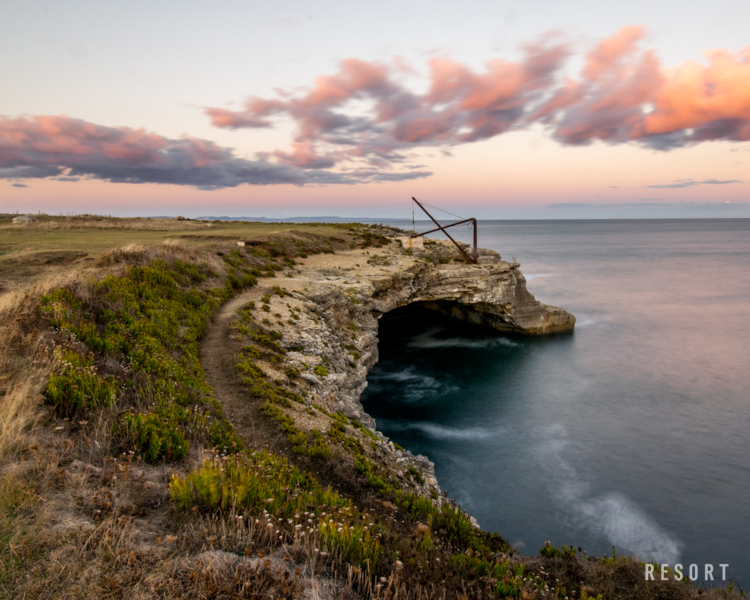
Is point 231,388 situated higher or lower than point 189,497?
lower

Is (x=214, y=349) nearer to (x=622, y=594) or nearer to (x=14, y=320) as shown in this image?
(x=14, y=320)

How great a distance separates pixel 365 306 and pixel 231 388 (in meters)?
13.3

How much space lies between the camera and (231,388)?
1147 centimetres

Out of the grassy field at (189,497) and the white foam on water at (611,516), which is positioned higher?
the grassy field at (189,497)

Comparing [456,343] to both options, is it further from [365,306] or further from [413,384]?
[365,306]

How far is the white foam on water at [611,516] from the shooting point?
14.9 metres

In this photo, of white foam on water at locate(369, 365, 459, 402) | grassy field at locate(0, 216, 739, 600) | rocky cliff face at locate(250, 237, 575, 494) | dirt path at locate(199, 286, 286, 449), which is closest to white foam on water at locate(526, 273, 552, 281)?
rocky cliff face at locate(250, 237, 575, 494)

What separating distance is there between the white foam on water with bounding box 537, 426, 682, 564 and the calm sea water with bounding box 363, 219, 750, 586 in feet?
0.17

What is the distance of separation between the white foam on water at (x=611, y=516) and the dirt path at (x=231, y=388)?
13658 mm

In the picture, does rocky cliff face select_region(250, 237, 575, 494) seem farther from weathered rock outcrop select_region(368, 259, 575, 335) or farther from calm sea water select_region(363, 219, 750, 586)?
calm sea water select_region(363, 219, 750, 586)

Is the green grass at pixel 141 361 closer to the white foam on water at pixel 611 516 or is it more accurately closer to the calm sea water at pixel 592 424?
the calm sea water at pixel 592 424

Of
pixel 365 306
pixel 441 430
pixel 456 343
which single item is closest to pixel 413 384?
pixel 441 430

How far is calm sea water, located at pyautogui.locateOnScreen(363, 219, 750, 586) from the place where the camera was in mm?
15930

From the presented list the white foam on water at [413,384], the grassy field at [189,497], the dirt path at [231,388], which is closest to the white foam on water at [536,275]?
the white foam on water at [413,384]
